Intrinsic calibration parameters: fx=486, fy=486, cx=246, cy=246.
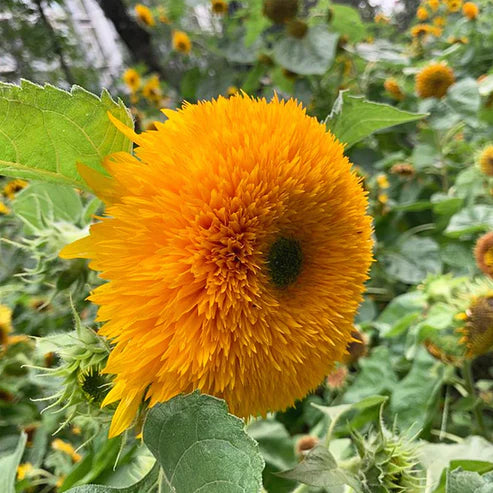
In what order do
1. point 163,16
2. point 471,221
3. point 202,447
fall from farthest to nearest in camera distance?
1. point 163,16
2. point 471,221
3. point 202,447

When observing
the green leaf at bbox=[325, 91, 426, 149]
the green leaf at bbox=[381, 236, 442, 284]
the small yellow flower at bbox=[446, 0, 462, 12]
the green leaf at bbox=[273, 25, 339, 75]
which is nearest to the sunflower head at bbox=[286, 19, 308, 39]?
the green leaf at bbox=[273, 25, 339, 75]

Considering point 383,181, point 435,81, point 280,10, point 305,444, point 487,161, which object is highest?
point 280,10

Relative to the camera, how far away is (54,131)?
309mm

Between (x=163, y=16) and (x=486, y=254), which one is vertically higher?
(x=163, y=16)

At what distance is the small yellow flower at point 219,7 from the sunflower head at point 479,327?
1.46 m

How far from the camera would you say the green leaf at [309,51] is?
123 cm

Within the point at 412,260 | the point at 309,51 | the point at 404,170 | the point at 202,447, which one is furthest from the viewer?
the point at 309,51

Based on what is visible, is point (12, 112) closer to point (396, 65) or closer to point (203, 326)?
point (203, 326)

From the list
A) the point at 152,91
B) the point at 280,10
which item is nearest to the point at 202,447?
the point at 280,10

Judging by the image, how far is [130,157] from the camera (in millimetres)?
300

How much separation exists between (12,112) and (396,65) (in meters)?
Answer: 1.23

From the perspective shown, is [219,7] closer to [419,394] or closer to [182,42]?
[182,42]

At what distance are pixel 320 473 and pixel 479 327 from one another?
30cm

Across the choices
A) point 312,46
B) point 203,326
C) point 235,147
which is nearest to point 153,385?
point 203,326
